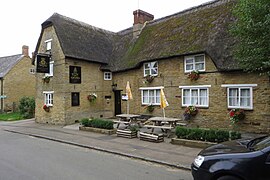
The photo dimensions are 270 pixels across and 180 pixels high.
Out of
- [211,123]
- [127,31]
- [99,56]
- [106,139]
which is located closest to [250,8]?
[211,123]

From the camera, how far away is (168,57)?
17.1 metres

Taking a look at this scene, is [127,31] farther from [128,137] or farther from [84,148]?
[84,148]

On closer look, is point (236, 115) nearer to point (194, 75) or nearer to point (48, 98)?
point (194, 75)

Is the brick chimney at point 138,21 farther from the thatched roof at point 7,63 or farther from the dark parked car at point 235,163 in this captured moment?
the thatched roof at point 7,63

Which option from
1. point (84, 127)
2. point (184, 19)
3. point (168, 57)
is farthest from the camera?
point (184, 19)

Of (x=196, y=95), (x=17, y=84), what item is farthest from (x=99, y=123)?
(x=17, y=84)

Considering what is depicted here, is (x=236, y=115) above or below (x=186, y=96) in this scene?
below

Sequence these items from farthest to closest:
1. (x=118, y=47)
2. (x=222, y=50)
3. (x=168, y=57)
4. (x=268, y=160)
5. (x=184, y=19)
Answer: (x=118, y=47) → (x=184, y=19) → (x=168, y=57) → (x=222, y=50) → (x=268, y=160)

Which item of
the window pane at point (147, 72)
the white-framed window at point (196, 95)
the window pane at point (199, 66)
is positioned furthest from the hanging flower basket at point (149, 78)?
the window pane at point (199, 66)

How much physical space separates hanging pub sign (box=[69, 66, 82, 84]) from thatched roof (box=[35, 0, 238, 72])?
978 mm

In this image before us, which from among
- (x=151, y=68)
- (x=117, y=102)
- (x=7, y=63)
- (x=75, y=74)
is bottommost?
(x=117, y=102)

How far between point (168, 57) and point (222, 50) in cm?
392

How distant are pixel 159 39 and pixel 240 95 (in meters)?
7.81

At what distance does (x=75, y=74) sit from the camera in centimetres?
2011
